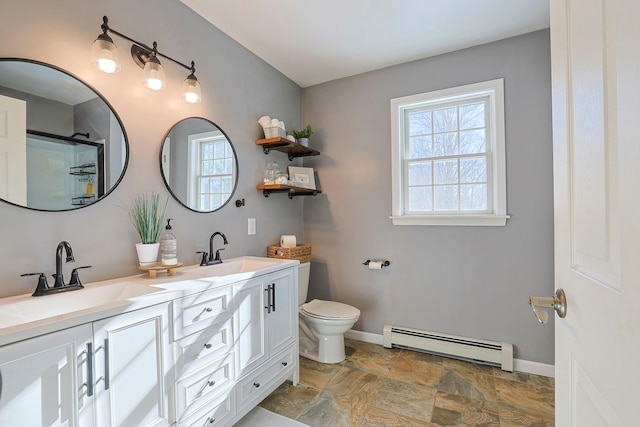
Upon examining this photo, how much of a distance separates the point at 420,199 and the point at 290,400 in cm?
194

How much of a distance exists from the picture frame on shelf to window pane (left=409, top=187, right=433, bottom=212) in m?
0.97

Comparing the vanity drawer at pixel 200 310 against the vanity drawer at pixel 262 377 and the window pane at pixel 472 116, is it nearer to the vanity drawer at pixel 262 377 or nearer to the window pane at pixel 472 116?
the vanity drawer at pixel 262 377

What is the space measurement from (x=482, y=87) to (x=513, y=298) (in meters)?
1.74

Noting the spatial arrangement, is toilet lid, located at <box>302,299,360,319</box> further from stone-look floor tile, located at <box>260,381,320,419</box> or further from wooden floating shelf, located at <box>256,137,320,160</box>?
wooden floating shelf, located at <box>256,137,320,160</box>

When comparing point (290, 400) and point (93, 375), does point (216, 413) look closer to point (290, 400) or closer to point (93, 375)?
point (290, 400)

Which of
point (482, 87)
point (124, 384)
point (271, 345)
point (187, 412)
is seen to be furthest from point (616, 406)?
point (482, 87)

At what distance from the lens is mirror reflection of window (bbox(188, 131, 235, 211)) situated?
1.93 m

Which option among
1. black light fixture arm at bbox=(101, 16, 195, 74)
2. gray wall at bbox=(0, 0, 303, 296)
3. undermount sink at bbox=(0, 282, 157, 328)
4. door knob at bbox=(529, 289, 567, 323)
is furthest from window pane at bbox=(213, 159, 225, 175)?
door knob at bbox=(529, 289, 567, 323)

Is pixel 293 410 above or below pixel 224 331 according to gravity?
below

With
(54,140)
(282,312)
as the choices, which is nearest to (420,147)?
(282,312)

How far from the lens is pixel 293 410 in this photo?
1.78 meters

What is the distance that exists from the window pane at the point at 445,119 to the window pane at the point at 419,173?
13.0 inches

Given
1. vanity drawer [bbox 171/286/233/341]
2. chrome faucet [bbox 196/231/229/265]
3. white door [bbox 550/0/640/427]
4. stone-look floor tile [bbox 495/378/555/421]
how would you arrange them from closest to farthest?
white door [bbox 550/0/640/427] → vanity drawer [bbox 171/286/233/341] → stone-look floor tile [bbox 495/378/555/421] → chrome faucet [bbox 196/231/229/265]

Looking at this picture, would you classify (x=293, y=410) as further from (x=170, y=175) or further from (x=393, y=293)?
(x=170, y=175)
